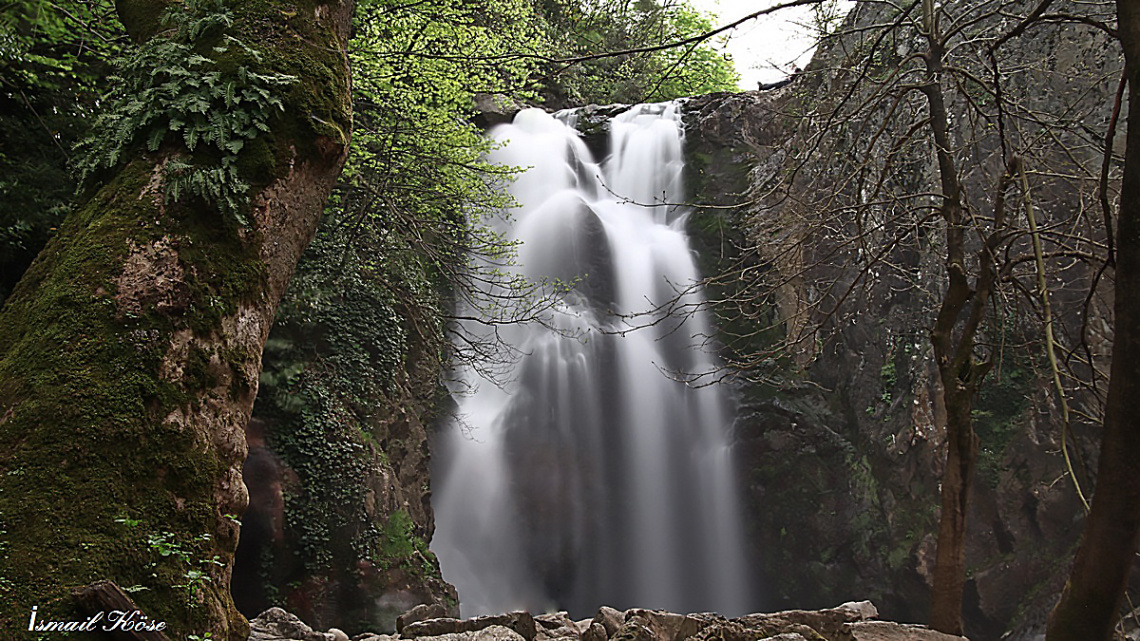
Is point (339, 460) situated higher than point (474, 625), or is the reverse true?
point (339, 460)

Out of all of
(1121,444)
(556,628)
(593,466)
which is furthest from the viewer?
(593,466)

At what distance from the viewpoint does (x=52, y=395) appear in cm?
243

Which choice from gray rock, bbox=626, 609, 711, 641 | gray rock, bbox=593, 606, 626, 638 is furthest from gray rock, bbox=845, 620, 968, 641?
gray rock, bbox=593, 606, 626, 638

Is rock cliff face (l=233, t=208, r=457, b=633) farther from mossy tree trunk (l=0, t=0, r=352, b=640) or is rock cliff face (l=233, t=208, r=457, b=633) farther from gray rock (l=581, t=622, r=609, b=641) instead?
mossy tree trunk (l=0, t=0, r=352, b=640)

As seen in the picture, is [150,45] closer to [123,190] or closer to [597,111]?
[123,190]

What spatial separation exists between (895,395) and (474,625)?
28.0 feet

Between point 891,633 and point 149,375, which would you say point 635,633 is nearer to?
point 891,633

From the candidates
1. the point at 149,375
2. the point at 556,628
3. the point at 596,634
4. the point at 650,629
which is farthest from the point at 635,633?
the point at 149,375

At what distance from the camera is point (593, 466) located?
12.4 m

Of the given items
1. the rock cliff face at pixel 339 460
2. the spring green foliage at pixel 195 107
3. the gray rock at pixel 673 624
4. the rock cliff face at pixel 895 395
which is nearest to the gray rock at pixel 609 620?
the gray rock at pixel 673 624

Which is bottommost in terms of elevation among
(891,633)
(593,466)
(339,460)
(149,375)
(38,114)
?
(891,633)

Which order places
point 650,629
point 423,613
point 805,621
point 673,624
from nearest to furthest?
point 650,629 < point 673,624 < point 805,621 < point 423,613

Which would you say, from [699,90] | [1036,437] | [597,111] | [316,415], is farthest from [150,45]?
[699,90]

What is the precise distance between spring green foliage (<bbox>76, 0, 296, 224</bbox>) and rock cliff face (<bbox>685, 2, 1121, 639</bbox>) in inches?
174
